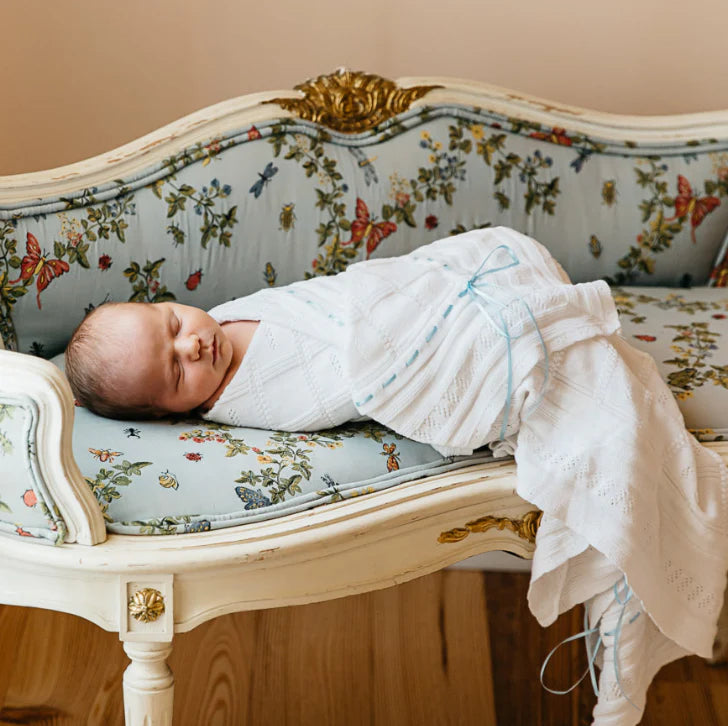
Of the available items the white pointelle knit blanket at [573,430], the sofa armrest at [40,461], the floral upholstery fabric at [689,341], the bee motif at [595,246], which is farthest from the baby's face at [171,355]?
the bee motif at [595,246]

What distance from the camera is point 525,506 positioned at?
1266mm

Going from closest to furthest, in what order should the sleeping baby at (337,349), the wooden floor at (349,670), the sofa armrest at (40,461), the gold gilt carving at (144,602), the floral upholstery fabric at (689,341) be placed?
the sofa armrest at (40,461) < the gold gilt carving at (144,602) < the sleeping baby at (337,349) < the floral upholstery fabric at (689,341) < the wooden floor at (349,670)

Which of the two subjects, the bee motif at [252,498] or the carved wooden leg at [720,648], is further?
the carved wooden leg at [720,648]

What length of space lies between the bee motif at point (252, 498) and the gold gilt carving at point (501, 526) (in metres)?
0.25

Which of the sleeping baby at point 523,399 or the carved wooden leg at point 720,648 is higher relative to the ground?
the sleeping baby at point 523,399

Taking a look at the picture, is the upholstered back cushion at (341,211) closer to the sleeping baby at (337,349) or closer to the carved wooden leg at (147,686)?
the sleeping baby at (337,349)

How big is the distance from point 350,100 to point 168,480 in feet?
2.85

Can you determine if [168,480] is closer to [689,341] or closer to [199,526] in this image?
[199,526]

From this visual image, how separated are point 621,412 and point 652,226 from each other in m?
0.80

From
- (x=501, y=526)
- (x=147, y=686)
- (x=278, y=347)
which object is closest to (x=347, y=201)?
(x=278, y=347)

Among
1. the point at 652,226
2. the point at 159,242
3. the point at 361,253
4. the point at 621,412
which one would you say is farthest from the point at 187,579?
the point at 652,226

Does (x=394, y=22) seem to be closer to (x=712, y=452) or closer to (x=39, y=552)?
(x=712, y=452)

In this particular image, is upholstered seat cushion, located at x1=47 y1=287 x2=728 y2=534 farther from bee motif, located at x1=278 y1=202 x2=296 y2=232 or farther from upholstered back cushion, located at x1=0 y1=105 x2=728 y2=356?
bee motif, located at x1=278 y1=202 x2=296 y2=232

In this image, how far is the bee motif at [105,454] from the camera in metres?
1.20
